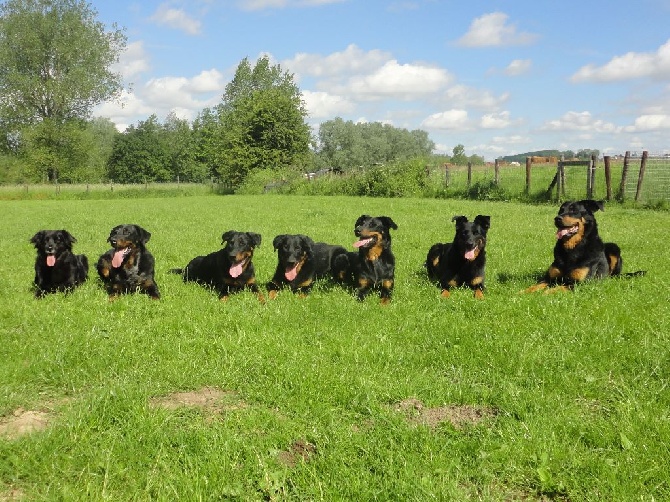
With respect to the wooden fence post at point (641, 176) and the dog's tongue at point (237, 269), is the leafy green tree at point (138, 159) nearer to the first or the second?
the wooden fence post at point (641, 176)

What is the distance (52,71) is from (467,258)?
63.0 m

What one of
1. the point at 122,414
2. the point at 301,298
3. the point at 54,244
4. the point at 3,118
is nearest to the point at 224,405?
the point at 122,414

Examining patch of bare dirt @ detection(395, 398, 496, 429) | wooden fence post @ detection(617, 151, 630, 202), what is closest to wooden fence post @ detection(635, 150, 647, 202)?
wooden fence post @ detection(617, 151, 630, 202)

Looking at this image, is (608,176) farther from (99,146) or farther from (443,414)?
(99,146)

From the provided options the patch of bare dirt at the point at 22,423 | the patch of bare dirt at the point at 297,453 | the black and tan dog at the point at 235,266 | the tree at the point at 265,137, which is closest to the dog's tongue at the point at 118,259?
the black and tan dog at the point at 235,266

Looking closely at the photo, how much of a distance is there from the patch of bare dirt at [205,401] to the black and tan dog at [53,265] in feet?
15.0

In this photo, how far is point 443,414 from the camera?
426 centimetres

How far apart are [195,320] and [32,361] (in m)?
1.97

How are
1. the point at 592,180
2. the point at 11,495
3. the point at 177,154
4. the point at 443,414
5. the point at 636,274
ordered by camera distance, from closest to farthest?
the point at 11,495 < the point at 443,414 < the point at 636,274 < the point at 592,180 < the point at 177,154

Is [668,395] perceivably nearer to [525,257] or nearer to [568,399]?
[568,399]

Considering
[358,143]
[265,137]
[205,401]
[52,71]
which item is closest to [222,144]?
[265,137]

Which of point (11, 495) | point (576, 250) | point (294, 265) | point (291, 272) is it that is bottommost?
point (11, 495)

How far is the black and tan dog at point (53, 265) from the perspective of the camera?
8.29 meters

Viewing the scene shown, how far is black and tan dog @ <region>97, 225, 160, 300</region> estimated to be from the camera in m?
8.09
